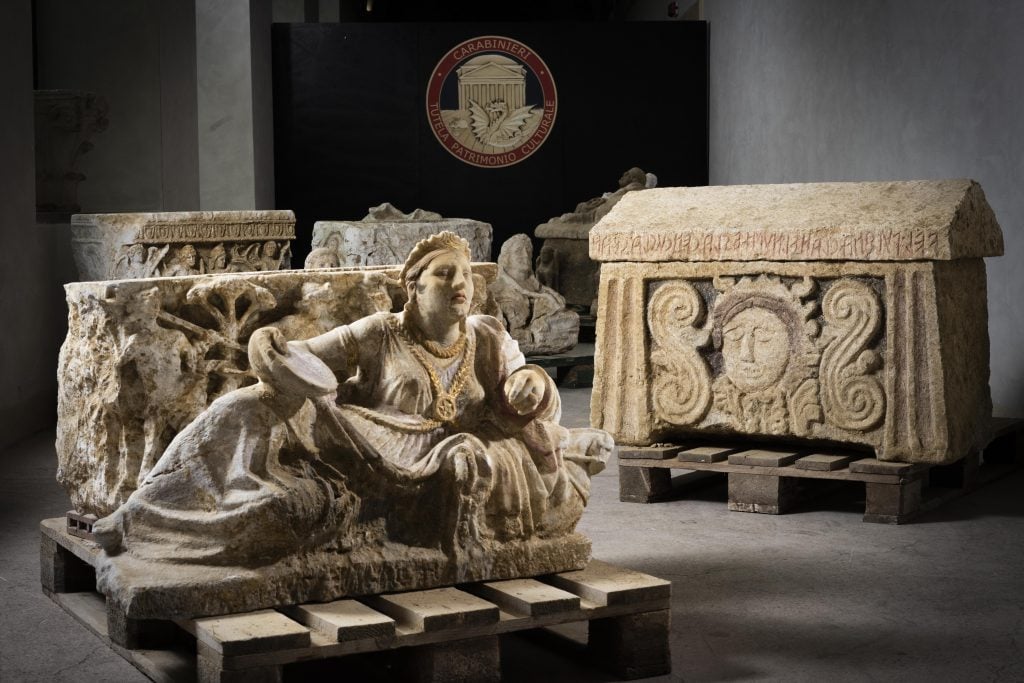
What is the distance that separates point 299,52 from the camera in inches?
585

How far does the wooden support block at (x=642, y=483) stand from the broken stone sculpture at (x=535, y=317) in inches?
167

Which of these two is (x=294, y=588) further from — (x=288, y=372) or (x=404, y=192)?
(x=404, y=192)

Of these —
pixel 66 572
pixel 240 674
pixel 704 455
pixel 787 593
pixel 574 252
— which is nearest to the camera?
pixel 240 674

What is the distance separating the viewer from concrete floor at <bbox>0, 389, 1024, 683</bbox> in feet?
14.2

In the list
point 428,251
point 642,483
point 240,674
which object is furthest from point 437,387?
point 642,483

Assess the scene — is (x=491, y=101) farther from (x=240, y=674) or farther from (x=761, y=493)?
(x=240, y=674)

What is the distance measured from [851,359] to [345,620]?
323 centimetres

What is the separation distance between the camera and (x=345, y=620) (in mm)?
3871

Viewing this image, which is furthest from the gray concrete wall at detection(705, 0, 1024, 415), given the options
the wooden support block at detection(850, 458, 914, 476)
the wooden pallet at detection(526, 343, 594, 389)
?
the wooden support block at detection(850, 458, 914, 476)

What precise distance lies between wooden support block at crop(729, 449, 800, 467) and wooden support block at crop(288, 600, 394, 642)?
274 centimetres

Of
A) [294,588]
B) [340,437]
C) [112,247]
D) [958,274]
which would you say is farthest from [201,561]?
[112,247]

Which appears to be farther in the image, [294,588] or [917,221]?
[917,221]

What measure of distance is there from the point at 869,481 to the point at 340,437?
2.90m

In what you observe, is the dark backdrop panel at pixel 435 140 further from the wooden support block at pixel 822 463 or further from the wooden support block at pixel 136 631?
the wooden support block at pixel 136 631
